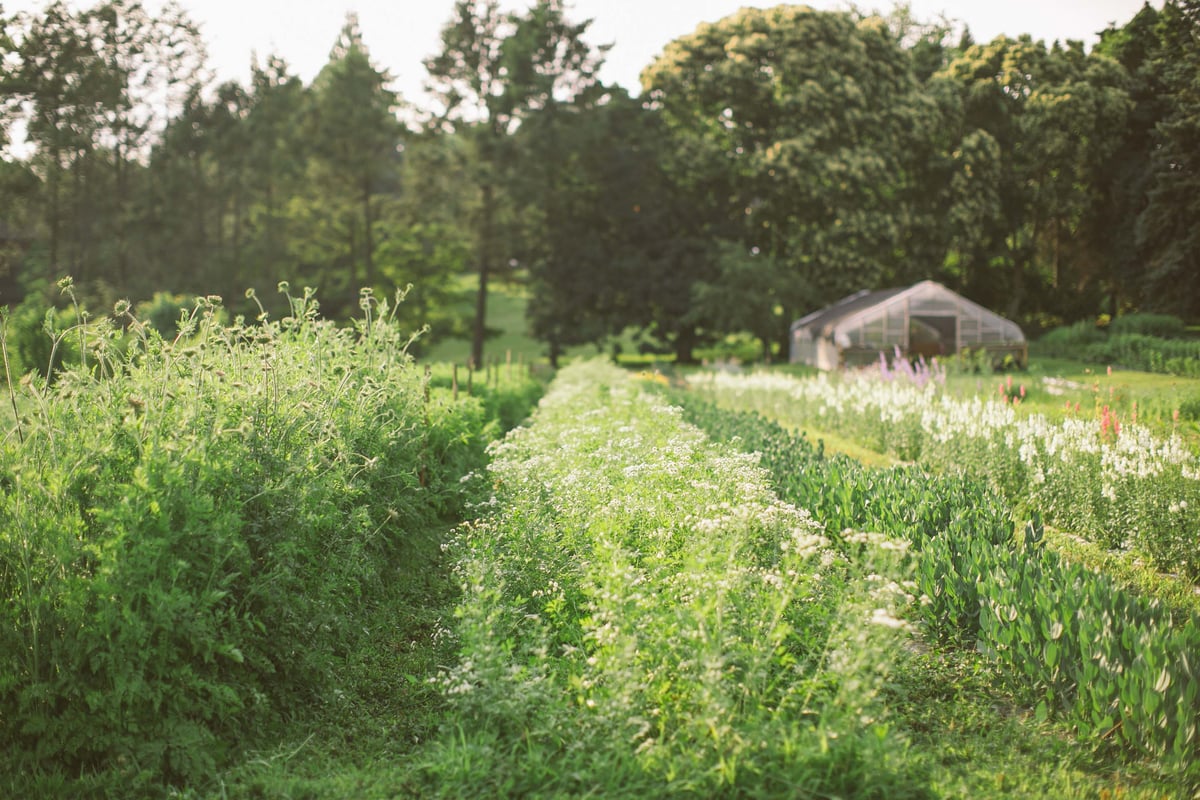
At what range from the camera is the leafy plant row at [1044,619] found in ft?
12.4

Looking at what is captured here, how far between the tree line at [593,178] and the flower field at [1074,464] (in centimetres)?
2030

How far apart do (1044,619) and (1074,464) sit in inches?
156

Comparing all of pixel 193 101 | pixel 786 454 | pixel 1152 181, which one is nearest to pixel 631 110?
pixel 193 101

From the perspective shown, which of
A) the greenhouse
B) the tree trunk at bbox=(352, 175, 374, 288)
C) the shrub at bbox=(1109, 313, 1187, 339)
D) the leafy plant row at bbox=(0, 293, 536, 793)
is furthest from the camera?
the tree trunk at bbox=(352, 175, 374, 288)

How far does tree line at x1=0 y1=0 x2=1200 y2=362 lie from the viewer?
31.5m

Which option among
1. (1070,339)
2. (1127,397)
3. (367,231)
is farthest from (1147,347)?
(367,231)

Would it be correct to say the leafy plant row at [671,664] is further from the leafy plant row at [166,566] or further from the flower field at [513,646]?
the leafy plant row at [166,566]

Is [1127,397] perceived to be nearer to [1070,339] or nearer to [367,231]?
[1070,339]

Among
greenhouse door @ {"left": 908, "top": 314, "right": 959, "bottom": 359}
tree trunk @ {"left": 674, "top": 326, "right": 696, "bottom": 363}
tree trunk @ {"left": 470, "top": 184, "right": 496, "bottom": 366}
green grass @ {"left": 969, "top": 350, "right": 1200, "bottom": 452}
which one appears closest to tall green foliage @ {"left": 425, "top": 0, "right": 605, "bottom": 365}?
tree trunk @ {"left": 470, "top": 184, "right": 496, "bottom": 366}

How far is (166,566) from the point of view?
12.9 feet

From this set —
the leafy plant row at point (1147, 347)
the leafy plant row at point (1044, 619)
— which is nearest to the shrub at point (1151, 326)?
the leafy plant row at point (1147, 347)

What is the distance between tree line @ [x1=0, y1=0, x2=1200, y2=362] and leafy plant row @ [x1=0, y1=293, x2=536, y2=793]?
1071 inches

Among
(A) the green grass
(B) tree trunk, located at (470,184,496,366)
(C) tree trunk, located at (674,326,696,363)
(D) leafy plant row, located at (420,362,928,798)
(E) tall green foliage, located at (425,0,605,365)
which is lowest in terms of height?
(D) leafy plant row, located at (420,362,928,798)

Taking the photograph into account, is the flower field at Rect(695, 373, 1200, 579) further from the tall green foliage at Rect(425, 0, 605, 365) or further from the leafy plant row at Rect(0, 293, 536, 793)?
the tall green foliage at Rect(425, 0, 605, 365)
